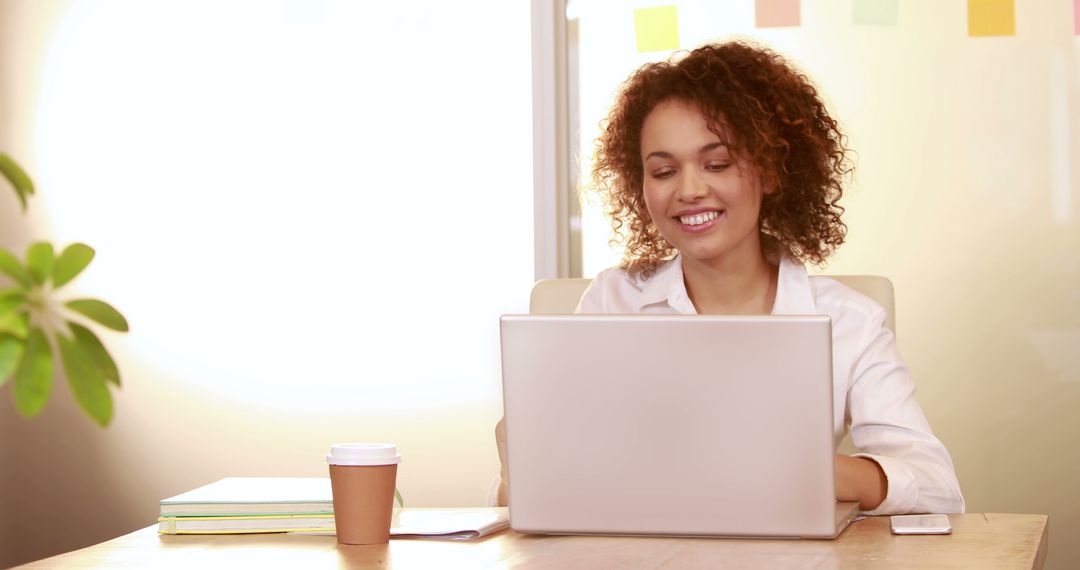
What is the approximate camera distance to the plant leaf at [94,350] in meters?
0.36

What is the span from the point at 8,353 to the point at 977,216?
102 inches

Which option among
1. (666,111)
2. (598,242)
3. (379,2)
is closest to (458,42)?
(379,2)

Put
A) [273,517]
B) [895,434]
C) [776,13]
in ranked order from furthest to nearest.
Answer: [776,13], [895,434], [273,517]

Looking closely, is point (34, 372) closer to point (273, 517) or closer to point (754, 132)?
point (273, 517)

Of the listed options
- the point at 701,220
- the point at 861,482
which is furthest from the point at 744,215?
the point at 861,482

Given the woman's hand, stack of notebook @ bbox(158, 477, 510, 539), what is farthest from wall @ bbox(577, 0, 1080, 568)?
stack of notebook @ bbox(158, 477, 510, 539)

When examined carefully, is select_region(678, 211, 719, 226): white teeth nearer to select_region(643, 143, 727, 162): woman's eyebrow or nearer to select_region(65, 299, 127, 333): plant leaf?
select_region(643, 143, 727, 162): woman's eyebrow

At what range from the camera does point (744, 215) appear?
6.06 feet

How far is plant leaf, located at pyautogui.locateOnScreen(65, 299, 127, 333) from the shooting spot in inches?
14.8

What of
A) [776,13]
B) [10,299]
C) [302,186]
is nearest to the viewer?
[10,299]

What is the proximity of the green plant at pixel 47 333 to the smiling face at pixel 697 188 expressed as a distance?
148cm

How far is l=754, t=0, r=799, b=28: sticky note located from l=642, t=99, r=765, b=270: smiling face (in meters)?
1.02

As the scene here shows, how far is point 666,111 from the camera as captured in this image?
1.90 m

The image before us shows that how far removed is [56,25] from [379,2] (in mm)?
937
